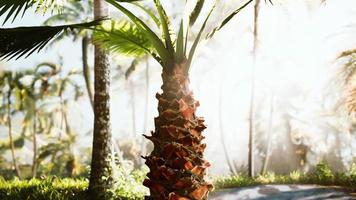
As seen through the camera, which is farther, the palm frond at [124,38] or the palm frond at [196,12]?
the palm frond at [124,38]

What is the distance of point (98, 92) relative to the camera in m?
11.4

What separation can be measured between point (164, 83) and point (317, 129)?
31829 mm

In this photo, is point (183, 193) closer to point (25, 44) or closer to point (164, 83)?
point (164, 83)

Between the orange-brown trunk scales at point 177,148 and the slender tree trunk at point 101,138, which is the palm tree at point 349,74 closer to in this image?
the slender tree trunk at point 101,138

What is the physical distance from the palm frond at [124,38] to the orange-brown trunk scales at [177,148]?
1.08 metres

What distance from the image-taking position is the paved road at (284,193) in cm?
1311

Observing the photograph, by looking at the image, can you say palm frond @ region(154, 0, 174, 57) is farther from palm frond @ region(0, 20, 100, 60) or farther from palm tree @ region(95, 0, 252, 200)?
palm frond @ region(0, 20, 100, 60)

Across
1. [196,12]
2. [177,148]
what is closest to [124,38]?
[196,12]

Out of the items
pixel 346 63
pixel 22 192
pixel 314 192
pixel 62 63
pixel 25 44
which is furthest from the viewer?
pixel 62 63

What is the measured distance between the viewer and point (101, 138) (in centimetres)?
1116

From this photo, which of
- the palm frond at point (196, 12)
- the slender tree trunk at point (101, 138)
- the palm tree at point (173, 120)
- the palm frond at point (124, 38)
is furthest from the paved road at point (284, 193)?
the palm tree at point (173, 120)

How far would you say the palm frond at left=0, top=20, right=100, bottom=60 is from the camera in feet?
12.5

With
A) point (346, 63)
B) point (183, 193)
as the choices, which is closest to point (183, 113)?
point (183, 193)

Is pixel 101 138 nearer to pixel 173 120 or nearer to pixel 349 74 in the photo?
pixel 173 120
